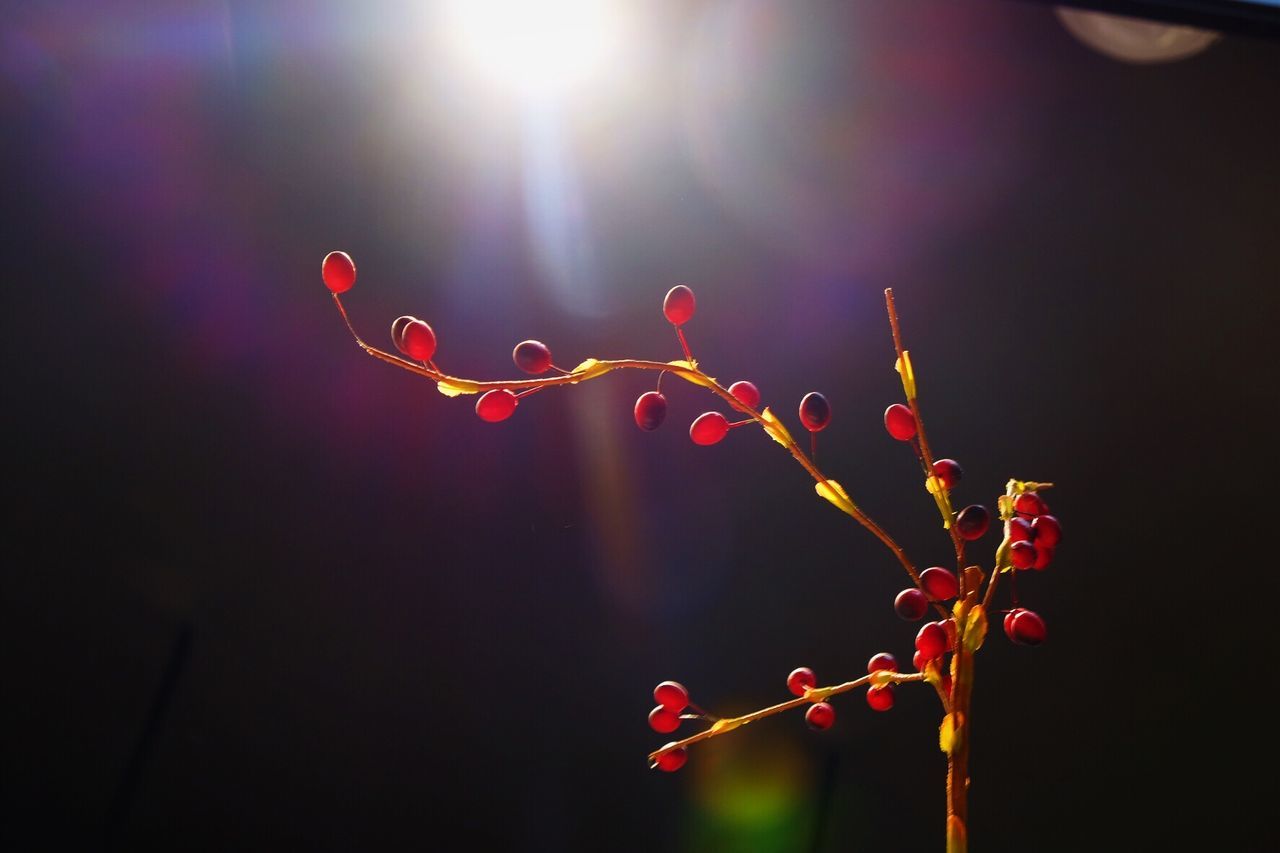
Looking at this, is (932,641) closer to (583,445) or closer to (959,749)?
(959,749)

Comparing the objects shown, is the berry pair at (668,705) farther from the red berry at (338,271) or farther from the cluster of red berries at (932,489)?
the red berry at (338,271)

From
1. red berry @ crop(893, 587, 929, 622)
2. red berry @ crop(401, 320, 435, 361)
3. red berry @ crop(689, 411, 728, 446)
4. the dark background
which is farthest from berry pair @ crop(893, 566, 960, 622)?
the dark background

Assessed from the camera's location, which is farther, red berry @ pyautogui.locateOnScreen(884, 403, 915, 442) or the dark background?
the dark background

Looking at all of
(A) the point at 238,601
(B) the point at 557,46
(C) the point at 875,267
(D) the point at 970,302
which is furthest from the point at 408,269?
(D) the point at 970,302

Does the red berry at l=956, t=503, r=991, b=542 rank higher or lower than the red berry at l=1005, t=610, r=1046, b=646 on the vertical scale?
higher

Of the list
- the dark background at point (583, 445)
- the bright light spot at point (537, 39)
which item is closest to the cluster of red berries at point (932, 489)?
the dark background at point (583, 445)

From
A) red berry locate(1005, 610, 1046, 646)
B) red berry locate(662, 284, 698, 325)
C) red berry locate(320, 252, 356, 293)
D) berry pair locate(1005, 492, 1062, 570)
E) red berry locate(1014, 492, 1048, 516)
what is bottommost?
red berry locate(1005, 610, 1046, 646)

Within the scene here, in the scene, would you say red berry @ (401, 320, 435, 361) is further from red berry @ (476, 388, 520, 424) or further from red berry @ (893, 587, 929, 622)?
red berry @ (893, 587, 929, 622)
